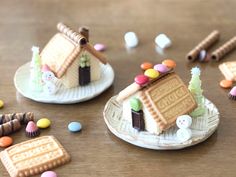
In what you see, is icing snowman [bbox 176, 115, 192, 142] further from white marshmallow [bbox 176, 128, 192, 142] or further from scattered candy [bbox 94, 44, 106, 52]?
scattered candy [bbox 94, 44, 106, 52]

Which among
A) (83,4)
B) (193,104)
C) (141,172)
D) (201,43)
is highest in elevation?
(83,4)

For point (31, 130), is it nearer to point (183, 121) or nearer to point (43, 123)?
point (43, 123)

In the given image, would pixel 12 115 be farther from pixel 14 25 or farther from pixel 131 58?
pixel 14 25

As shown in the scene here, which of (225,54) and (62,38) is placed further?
(225,54)

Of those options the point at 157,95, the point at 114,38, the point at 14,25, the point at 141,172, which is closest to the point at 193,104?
the point at 157,95

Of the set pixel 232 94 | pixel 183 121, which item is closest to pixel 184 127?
pixel 183 121

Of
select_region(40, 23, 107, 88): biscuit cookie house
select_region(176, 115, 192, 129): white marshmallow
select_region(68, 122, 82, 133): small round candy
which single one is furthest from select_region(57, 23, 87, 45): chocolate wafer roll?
select_region(176, 115, 192, 129): white marshmallow
